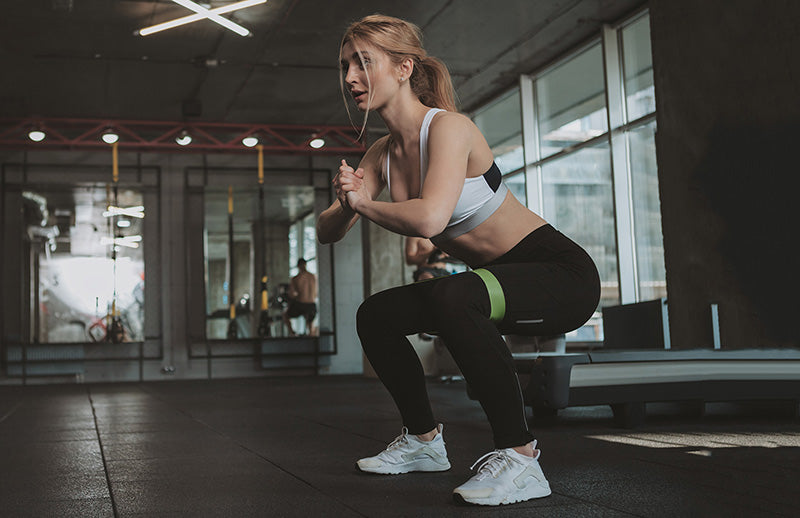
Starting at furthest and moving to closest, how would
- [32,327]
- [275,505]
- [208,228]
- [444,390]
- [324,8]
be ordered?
[208,228]
[32,327]
[324,8]
[444,390]
[275,505]

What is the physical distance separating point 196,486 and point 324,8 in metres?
6.00

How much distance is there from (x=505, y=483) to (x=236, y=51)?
293 inches

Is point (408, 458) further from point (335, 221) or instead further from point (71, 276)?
point (71, 276)

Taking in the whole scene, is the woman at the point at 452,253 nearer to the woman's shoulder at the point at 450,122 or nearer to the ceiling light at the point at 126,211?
the woman's shoulder at the point at 450,122

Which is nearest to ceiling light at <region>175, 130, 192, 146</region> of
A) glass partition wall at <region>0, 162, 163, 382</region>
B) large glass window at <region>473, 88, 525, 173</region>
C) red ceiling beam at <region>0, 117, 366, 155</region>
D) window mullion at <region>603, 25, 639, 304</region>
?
red ceiling beam at <region>0, 117, 366, 155</region>

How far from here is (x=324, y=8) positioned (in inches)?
289

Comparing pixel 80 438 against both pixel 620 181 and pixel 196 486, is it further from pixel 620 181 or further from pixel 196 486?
pixel 620 181

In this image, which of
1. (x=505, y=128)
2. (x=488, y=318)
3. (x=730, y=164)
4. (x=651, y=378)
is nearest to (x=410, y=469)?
(x=488, y=318)

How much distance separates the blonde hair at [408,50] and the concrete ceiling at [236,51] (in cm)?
540

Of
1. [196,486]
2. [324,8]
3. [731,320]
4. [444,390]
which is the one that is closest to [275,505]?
[196,486]

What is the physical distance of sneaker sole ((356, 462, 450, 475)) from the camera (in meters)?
2.17

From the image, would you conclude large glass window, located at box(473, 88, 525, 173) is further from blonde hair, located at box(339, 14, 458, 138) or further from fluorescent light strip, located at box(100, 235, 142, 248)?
blonde hair, located at box(339, 14, 458, 138)

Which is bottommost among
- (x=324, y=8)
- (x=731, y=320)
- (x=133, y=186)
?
(x=731, y=320)

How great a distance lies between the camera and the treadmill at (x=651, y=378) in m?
3.25
